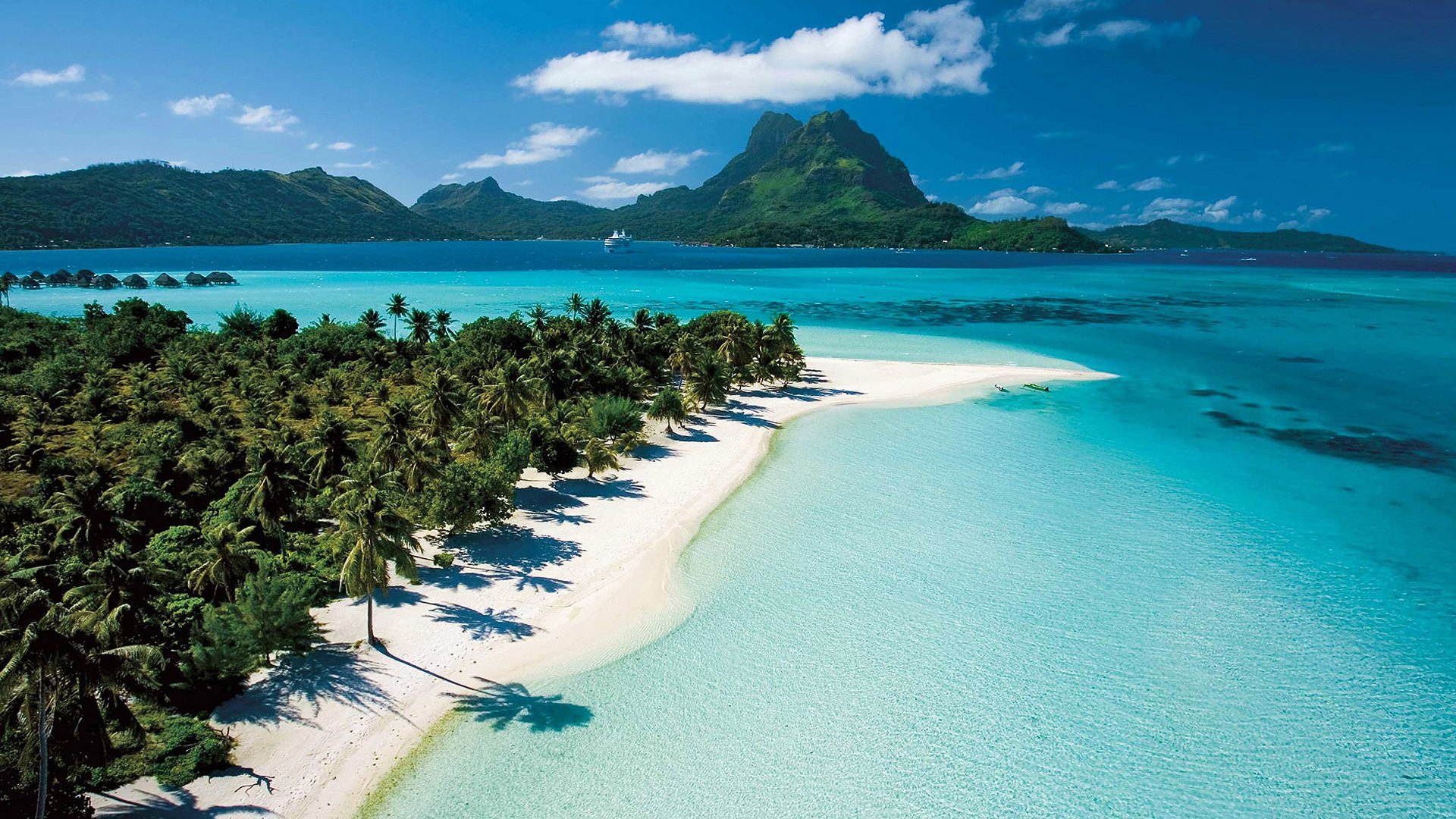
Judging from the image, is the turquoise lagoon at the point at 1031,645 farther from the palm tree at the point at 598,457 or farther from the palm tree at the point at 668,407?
the palm tree at the point at 668,407

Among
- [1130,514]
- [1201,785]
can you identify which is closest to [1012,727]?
[1201,785]

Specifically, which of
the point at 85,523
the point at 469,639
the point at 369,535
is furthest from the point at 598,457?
the point at 85,523

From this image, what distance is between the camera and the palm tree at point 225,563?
2892cm

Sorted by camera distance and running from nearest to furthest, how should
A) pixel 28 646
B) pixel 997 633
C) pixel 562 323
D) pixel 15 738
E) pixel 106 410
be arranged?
pixel 28 646 < pixel 15 738 < pixel 997 633 < pixel 106 410 < pixel 562 323

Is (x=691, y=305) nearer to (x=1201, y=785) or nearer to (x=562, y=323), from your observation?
(x=562, y=323)

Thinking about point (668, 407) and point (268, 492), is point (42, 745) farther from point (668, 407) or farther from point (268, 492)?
point (668, 407)

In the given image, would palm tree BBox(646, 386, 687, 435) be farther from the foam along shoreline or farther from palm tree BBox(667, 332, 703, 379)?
the foam along shoreline

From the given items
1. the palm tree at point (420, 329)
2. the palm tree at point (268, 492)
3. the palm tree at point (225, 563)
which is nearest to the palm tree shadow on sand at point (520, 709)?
the palm tree at point (225, 563)

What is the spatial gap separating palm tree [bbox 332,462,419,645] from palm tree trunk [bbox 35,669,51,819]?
10366 mm

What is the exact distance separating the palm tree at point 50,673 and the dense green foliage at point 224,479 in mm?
61

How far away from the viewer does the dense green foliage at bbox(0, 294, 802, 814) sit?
789 inches

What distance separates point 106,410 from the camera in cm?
5547

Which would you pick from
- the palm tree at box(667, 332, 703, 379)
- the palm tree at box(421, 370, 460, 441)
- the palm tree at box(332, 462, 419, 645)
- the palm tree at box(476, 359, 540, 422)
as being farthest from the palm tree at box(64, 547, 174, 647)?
Result: the palm tree at box(667, 332, 703, 379)

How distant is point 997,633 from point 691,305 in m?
129
